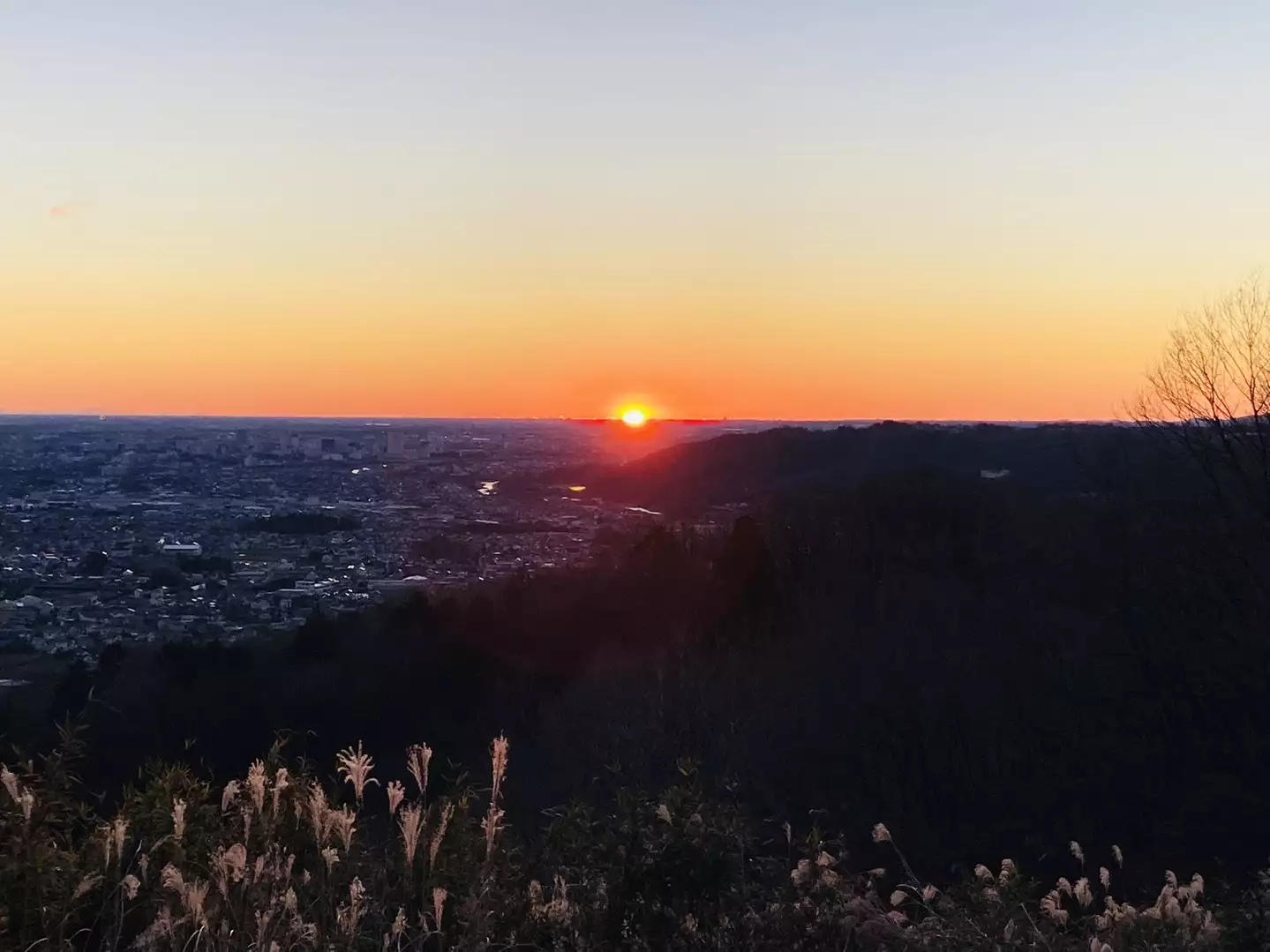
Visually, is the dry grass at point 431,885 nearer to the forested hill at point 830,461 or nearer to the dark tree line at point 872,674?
the dark tree line at point 872,674

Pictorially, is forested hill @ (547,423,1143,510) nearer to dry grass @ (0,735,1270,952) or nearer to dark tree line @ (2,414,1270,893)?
dark tree line @ (2,414,1270,893)

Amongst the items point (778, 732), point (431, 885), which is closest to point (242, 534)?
point (778, 732)

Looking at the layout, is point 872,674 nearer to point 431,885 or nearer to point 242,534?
point 431,885

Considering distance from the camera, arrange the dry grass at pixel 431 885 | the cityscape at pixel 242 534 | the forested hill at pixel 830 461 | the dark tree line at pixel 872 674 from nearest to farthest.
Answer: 1. the dry grass at pixel 431 885
2. the dark tree line at pixel 872 674
3. the cityscape at pixel 242 534
4. the forested hill at pixel 830 461

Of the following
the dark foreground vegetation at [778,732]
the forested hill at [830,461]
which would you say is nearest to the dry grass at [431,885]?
the dark foreground vegetation at [778,732]

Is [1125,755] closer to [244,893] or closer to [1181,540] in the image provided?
[1181,540]

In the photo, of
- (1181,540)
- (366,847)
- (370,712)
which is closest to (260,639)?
(370,712)

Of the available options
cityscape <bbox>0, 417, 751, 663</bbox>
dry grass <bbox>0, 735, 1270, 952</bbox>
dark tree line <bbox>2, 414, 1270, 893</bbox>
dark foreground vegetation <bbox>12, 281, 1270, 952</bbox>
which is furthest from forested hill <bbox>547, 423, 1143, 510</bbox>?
dry grass <bbox>0, 735, 1270, 952</bbox>

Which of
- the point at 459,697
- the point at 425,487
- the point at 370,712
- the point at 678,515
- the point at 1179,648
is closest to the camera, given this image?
the point at 1179,648
